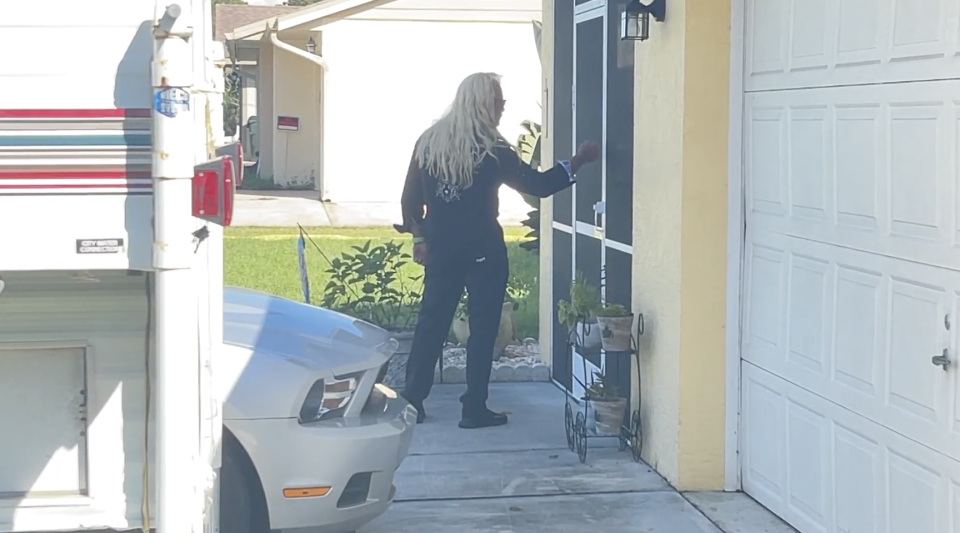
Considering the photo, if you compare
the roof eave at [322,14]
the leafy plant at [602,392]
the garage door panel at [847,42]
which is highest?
the roof eave at [322,14]

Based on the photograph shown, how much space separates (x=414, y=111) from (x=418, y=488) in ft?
52.3

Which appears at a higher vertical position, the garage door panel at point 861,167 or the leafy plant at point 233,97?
the leafy plant at point 233,97

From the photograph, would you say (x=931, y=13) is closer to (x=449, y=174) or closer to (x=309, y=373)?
(x=309, y=373)

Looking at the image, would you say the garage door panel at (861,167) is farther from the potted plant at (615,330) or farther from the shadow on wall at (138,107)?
the shadow on wall at (138,107)

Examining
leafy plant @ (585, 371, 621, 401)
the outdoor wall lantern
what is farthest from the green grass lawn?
the outdoor wall lantern

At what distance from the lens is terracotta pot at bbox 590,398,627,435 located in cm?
682

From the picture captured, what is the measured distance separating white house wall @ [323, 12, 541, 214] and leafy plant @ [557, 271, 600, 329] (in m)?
14.2

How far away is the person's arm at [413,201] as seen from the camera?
7633 mm

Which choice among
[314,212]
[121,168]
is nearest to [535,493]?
[121,168]

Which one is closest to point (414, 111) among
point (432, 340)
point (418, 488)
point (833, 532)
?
point (432, 340)

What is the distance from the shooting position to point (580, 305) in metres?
7.00

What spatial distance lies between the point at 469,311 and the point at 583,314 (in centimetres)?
92

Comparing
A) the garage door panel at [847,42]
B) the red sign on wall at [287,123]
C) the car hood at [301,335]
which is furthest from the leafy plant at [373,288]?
the red sign on wall at [287,123]

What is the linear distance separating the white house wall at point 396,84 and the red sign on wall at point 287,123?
323cm
